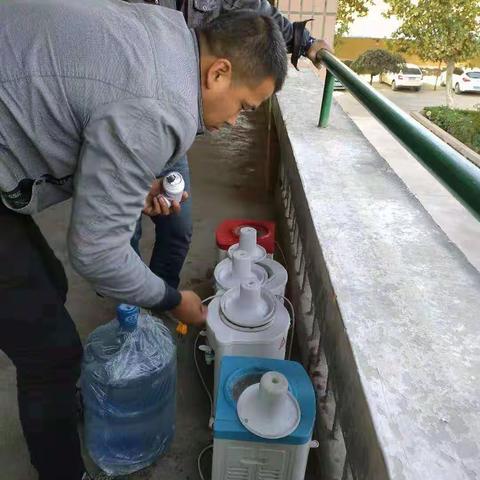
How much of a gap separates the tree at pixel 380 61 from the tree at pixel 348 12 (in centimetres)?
332

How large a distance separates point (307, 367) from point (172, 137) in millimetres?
1172

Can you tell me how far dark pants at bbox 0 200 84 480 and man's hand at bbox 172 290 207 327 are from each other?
308 mm

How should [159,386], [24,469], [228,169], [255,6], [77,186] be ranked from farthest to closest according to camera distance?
[228,169] < [255,6] < [159,386] < [24,469] < [77,186]

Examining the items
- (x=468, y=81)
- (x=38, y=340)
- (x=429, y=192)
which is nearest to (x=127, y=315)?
(x=38, y=340)

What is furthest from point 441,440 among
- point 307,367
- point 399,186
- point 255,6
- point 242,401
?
point 255,6

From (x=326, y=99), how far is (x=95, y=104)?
6.14 ft

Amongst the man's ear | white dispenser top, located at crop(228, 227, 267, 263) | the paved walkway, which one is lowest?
the paved walkway

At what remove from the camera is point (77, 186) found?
1030mm

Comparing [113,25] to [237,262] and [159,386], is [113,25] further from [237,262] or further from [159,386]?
[159,386]

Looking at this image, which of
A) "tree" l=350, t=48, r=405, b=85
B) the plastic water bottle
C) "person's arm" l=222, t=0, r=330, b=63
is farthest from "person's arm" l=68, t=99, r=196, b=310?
"tree" l=350, t=48, r=405, b=85

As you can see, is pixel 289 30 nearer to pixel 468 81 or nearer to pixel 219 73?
pixel 219 73

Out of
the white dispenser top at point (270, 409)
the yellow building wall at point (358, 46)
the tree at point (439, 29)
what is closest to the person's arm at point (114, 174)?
the white dispenser top at point (270, 409)

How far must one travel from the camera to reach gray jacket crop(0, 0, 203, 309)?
0.98m

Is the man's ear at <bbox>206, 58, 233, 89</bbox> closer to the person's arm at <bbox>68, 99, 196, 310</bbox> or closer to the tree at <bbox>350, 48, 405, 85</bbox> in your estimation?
the person's arm at <bbox>68, 99, 196, 310</bbox>
